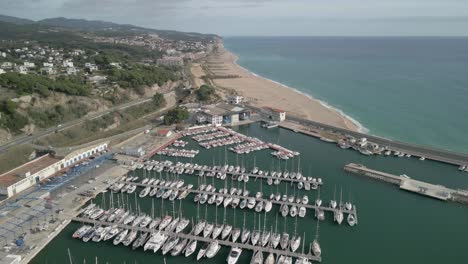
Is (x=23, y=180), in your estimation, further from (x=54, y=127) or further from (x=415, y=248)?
(x=415, y=248)

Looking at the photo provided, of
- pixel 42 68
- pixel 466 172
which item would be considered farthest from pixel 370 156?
pixel 42 68

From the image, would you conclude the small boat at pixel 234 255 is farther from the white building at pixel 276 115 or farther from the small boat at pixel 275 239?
the white building at pixel 276 115

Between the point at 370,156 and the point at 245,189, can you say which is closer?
the point at 245,189

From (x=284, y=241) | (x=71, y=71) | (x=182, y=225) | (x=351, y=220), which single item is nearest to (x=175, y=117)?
(x=71, y=71)

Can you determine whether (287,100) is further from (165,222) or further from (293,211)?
(165,222)

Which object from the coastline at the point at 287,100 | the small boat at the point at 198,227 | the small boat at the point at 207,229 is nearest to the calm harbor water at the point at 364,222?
the small boat at the point at 207,229
